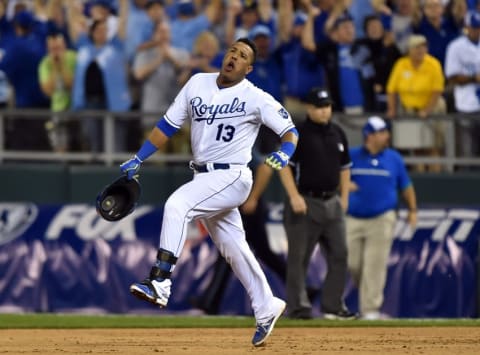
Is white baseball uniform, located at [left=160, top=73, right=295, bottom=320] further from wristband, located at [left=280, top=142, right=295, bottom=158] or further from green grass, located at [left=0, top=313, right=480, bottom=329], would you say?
green grass, located at [left=0, top=313, right=480, bottom=329]

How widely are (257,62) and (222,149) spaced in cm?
610

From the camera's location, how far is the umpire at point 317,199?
503 inches

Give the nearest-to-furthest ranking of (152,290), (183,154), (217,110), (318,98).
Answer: (152,290), (217,110), (318,98), (183,154)

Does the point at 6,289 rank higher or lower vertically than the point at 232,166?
lower

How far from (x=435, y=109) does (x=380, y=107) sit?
684 mm

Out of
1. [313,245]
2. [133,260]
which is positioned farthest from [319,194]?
[133,260]

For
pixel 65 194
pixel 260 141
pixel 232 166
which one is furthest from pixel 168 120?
pixel 65 194

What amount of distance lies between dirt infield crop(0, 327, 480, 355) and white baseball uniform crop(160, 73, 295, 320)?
55 cm

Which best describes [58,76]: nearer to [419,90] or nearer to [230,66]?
[419,90]

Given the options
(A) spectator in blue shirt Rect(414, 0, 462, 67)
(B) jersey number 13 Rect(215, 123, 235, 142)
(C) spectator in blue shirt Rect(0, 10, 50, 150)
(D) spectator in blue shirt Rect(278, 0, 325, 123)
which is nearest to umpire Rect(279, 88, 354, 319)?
(D) spectator in blue shirt Rect(278, 0, 325, 123)

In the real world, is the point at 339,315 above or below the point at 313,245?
below

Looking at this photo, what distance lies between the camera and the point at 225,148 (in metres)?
9.29

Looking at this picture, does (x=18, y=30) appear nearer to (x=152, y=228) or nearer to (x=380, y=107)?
(x=152, y=228)

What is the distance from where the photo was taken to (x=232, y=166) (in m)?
9.32
